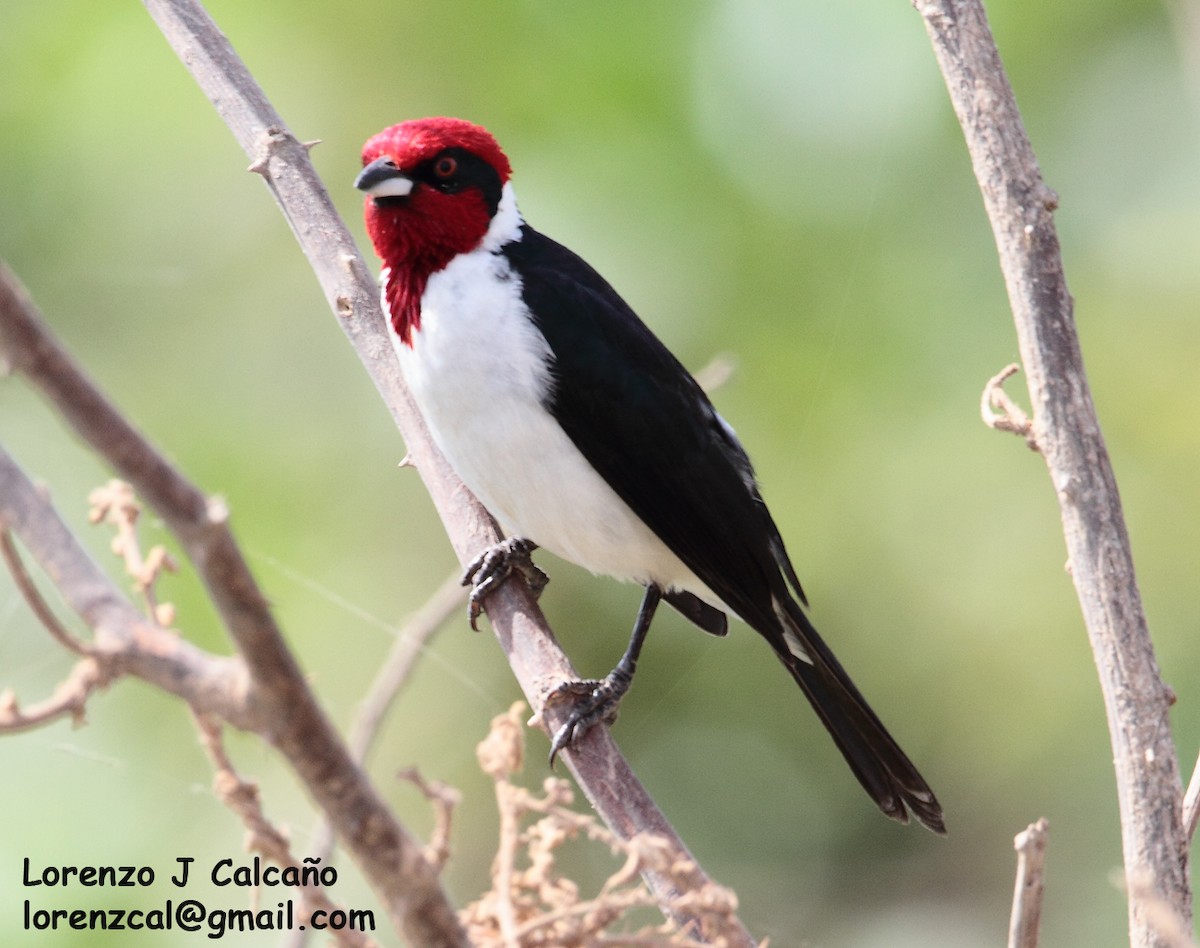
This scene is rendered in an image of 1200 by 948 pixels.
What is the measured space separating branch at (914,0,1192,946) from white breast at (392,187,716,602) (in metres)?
0.87

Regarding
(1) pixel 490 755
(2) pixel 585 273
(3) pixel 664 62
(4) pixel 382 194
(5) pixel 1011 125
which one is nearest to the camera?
(1) pixel 490 755

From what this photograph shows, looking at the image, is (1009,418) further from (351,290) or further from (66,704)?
(66,704)

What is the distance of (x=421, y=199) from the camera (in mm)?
2502

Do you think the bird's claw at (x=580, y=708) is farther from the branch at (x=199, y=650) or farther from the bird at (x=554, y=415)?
the branch at (x=199, y=650)

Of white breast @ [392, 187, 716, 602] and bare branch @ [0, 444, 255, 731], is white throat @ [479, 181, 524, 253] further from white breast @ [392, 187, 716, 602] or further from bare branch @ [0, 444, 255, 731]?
bare branch @ [0, 444, 255, 731]

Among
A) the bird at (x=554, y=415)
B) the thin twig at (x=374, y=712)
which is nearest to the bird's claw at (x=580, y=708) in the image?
the bird at (x=554, y=415)

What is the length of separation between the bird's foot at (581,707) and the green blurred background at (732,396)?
1289 millimetres

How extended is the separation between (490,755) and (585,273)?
139 centimetres

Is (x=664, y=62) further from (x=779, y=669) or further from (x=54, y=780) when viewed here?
(x=54, y=780)

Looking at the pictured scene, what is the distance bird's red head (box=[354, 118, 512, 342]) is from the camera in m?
2.47

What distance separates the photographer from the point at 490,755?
4.65ft

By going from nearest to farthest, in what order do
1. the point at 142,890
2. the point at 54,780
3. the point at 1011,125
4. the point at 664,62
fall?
the point at 1011,125 → the point at 142,890 → the point at 54,780 → the point at 664,62

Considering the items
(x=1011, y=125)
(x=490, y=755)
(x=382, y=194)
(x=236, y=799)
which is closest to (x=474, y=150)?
(x=382, y=194)

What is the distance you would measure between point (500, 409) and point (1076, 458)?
100 cm
